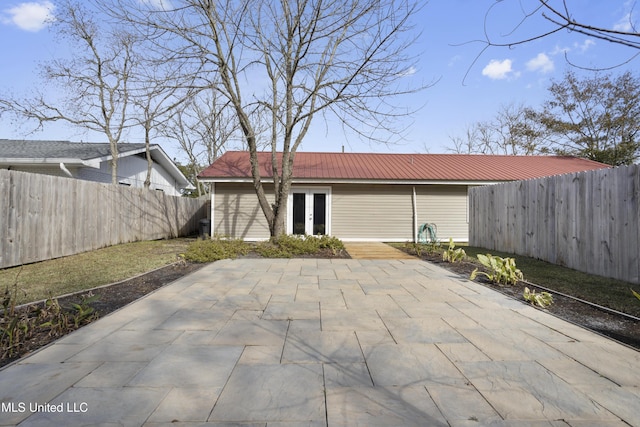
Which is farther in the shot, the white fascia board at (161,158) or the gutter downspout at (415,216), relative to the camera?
the white fascia board at (161,158)

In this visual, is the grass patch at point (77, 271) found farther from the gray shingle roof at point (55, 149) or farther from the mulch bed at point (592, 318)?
the gray shingle roof at point (55, 149)

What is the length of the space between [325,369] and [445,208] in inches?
468

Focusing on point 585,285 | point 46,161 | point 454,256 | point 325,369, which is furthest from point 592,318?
point 46,161

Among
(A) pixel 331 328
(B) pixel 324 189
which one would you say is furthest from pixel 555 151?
(A) pixel 331 328

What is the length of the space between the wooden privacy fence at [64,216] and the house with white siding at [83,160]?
120 inches

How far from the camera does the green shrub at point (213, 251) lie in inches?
282

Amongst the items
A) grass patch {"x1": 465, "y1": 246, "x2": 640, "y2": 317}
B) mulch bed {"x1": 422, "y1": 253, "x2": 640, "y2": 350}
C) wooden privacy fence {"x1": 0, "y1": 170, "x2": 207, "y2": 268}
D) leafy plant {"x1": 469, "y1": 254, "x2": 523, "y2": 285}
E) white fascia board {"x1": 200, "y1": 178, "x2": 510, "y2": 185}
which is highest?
white fascia board {"x1": 200, "y1": 178, "x2": 510, "y2": 185}

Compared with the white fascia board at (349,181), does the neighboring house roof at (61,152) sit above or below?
above

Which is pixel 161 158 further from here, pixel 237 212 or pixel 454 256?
pixel 454 256

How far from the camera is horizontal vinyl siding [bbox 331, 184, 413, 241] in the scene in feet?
41.2

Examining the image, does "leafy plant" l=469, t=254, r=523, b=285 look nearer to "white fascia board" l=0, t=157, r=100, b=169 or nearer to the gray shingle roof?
"white fascia board" l=0, t=157, r=100, b=169

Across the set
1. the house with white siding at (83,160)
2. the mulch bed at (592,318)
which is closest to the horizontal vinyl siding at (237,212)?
the house with white siding at (83,160)

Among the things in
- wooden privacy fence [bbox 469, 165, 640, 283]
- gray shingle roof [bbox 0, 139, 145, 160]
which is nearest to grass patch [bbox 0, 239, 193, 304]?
gray shingle roof [bbox 0, 139, 145, 160]

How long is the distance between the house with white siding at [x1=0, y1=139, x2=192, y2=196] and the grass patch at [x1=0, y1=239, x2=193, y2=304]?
5.64m
